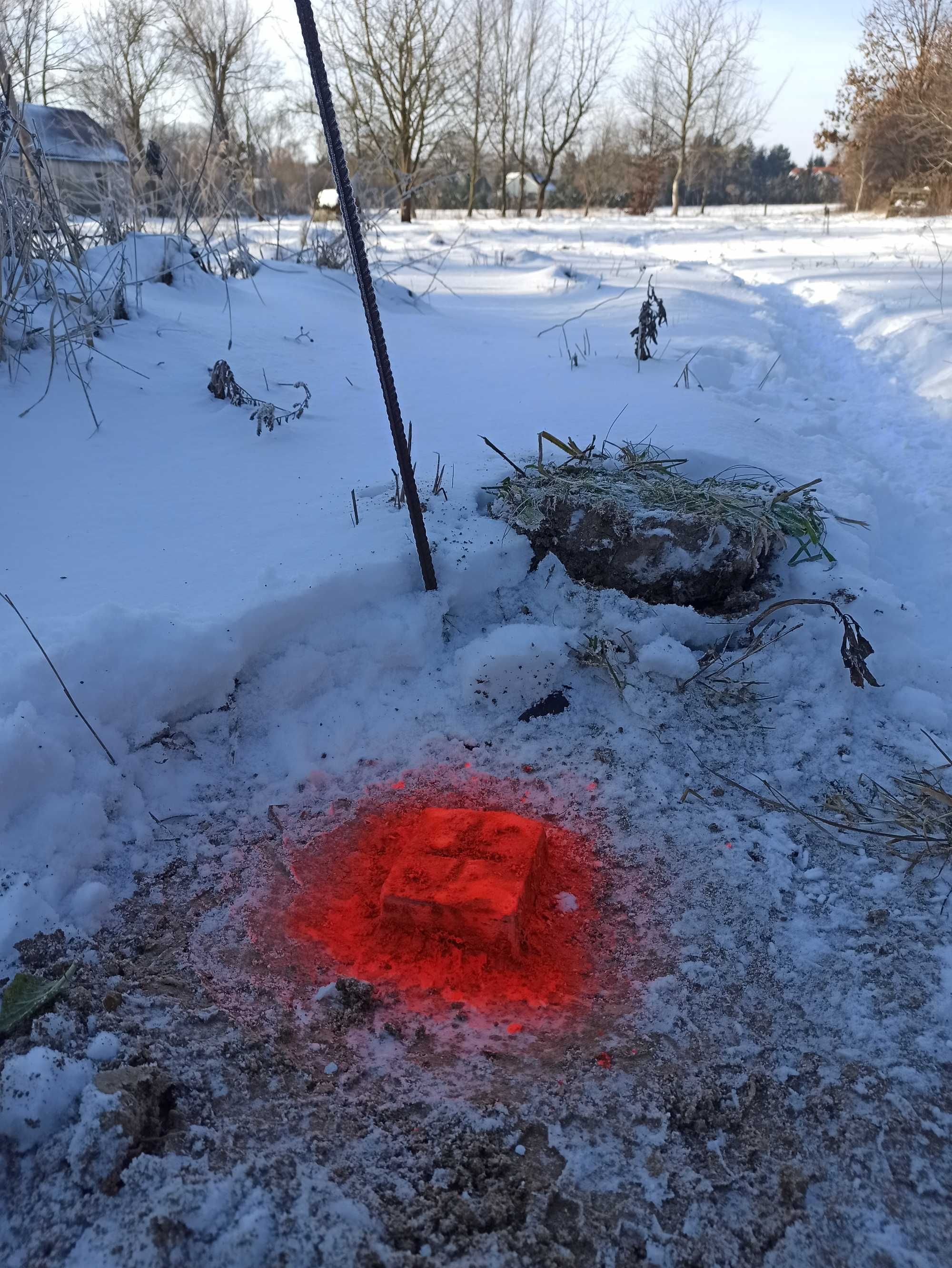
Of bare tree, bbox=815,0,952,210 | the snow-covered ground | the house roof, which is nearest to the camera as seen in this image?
the snow-covered ground

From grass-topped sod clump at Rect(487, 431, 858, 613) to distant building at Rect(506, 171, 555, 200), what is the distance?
26.4 metres

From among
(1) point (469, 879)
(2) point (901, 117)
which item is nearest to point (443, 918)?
(1) point (469, 879)

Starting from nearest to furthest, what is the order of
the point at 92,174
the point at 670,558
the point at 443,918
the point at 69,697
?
the point at 443,918, the point at 69,697, the point at 670,558, the point at 92,174

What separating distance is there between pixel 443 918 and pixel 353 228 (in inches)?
64.1

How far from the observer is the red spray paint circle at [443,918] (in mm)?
1606

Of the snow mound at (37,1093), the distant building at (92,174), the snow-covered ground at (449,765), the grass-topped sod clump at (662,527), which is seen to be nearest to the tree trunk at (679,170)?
the distant building at (92,174)

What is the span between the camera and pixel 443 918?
166cm

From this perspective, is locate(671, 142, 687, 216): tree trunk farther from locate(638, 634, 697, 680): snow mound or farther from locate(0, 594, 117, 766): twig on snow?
locate(0, 594, 117, 766): twig on snow

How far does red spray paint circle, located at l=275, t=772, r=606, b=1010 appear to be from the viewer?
161 cm

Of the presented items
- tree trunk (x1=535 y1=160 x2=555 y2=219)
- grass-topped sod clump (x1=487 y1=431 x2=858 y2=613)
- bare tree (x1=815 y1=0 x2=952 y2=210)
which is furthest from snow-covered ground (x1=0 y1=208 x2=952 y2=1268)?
tree trunk (x1=535 y1=160 x2=555 y2=219)

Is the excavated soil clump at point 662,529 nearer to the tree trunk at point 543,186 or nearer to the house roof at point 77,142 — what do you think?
the house roof at point 77,142

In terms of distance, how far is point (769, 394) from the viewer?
4562 mm

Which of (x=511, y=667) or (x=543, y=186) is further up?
(x=543, y=186)

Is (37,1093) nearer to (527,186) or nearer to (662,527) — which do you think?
(662,527)
